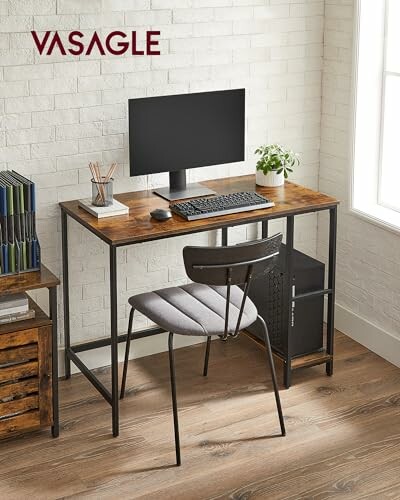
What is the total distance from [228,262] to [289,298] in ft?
2.22

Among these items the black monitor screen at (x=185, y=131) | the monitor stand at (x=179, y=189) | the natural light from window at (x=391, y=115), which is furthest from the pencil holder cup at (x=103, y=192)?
the natural light from window at (x=391, y=115)

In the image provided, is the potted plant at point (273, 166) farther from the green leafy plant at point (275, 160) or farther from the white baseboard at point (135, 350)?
the white baseboard at point (135, 350)

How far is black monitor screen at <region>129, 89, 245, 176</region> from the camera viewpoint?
146 inches

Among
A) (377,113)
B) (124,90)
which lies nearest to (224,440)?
(124,90)

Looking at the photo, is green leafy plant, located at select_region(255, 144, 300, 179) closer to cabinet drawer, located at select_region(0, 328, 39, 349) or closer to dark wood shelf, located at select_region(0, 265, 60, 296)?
dark wood shelf, located at select_region(0, 265, 60, 296)

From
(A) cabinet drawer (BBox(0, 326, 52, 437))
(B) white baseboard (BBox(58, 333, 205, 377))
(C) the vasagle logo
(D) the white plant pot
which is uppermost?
(C) the vasagle logo

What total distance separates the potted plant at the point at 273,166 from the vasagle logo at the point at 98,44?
622mm

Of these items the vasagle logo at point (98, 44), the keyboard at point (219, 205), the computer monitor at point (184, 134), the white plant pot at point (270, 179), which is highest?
the vasagle logo at point (98, 44)

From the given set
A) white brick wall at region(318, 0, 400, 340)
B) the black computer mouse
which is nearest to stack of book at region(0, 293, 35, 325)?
the black computer mouse

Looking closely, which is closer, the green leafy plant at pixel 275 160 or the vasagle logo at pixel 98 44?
the vasagle logo at pixel 98 44

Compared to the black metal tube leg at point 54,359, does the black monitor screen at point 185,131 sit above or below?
above

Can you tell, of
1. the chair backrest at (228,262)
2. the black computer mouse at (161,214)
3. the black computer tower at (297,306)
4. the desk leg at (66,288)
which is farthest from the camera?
the black computer tower at (297,306)

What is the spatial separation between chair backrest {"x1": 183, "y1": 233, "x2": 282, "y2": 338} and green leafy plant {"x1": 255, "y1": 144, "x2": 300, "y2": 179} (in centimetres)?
65

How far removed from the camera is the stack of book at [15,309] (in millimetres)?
3371
